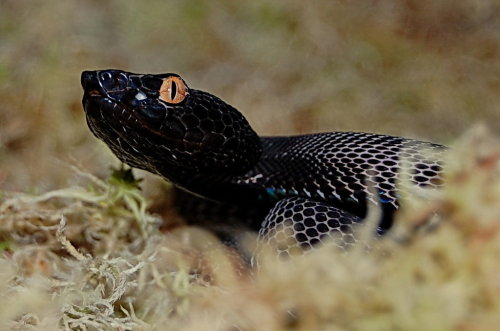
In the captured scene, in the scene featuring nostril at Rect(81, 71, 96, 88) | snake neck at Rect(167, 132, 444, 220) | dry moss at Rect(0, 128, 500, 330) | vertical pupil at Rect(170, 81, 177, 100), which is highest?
nostril at Rect(81, 71, 96, 88)

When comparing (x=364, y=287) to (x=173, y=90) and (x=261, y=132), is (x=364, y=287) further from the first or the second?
(x=261, y=132)

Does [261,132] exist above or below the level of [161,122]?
above

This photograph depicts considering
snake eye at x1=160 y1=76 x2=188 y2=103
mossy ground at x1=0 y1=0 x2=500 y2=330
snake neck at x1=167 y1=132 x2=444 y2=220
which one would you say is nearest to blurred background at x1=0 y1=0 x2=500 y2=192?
mossy ground at x1=0 y1=0 x2=500 y2=330

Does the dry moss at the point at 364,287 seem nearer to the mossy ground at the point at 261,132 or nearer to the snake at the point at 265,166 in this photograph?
the mossy ground at the point at 261,132

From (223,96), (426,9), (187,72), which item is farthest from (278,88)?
(426,9)

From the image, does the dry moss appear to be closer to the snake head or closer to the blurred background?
the snake head

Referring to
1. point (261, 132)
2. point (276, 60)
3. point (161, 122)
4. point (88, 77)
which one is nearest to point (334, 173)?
point (161, 122)

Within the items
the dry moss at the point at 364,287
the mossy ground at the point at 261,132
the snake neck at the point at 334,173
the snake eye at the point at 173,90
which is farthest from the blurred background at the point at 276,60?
the dry moss at the point at 364,287
